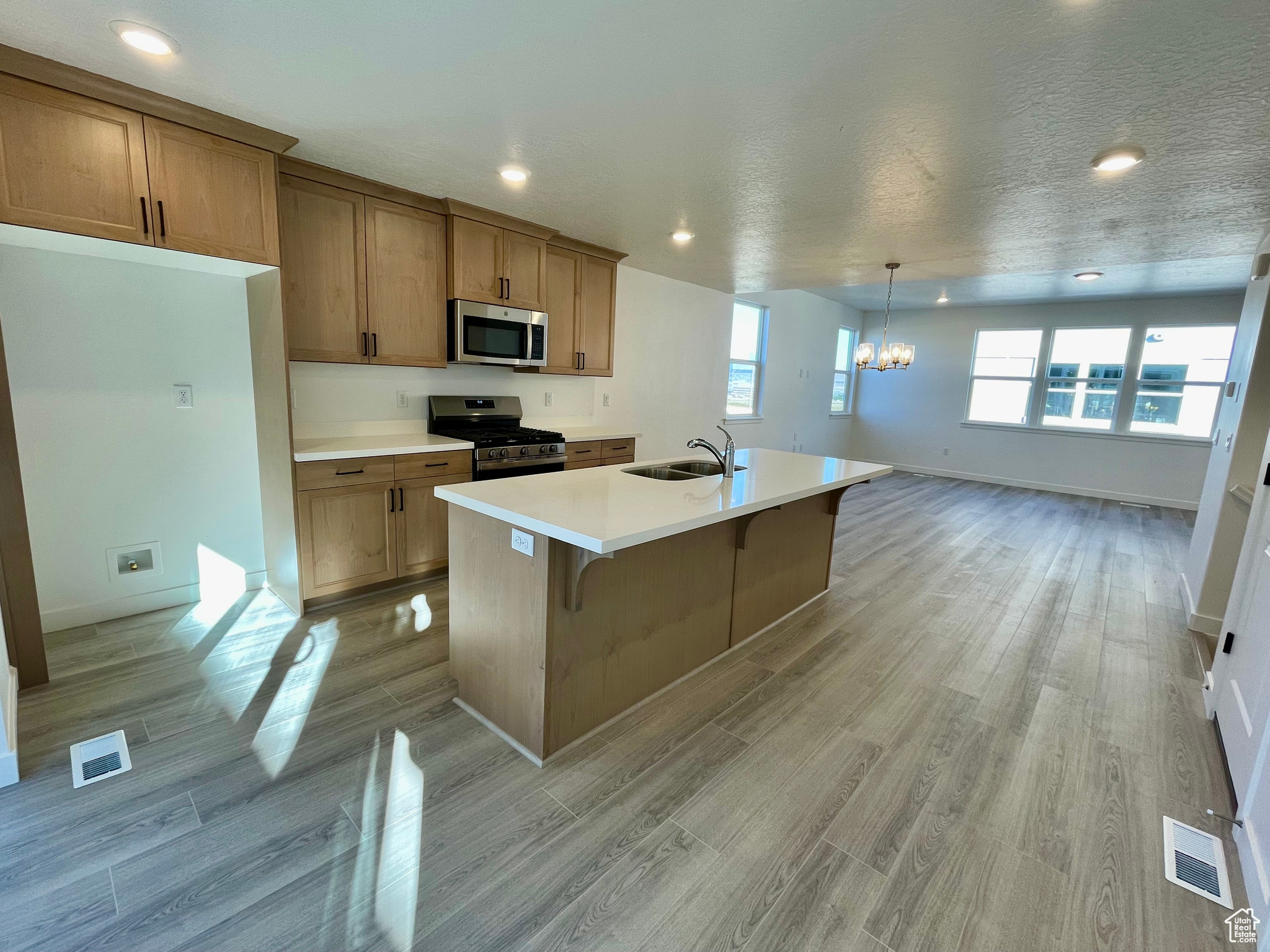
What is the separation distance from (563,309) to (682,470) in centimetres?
205

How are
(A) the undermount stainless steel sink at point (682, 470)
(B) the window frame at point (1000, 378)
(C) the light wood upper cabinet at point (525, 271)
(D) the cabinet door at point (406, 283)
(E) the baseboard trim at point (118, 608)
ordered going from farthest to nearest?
1. (B) the window frame at point (1000, 378)
2. (C) the light wood upper cabinet at point (525, 271)
3. (D) the cabinet door at point (406, 283)
4. (A) the undermount stainless steel sink at point (682, 470)
5. (E) the baseboard trim at point (118, 608)

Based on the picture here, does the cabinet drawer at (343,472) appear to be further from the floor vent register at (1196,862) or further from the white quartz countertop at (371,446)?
the floor vent register at (1196,862)

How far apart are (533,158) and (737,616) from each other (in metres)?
2.47

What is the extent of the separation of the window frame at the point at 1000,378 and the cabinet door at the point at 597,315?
19.7 feet

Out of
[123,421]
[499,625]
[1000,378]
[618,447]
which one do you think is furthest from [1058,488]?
[123,421]

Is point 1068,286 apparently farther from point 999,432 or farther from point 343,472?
point 343,472

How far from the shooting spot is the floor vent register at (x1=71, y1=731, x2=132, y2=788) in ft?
5.72

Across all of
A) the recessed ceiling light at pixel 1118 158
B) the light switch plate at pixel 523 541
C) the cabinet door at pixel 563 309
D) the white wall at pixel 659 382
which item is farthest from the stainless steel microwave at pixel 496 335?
the recessed ceiling light at pixel 1118 158

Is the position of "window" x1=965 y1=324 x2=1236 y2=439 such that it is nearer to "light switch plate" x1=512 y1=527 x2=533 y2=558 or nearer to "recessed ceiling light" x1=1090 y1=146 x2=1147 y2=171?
"recessed ceiling light" x1=1090 y1=146 x2=1147 y2=171

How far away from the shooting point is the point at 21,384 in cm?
239

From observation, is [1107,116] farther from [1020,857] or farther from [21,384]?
[21,384]

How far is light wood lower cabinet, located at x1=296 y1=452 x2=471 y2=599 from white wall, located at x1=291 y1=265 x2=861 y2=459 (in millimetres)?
575

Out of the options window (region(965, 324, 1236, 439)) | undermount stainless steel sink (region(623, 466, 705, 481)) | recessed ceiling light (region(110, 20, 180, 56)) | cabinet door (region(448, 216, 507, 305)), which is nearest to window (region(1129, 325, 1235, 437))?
window (region(965, 324, 1236, 439))

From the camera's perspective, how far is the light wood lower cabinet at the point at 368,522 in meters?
2.86
